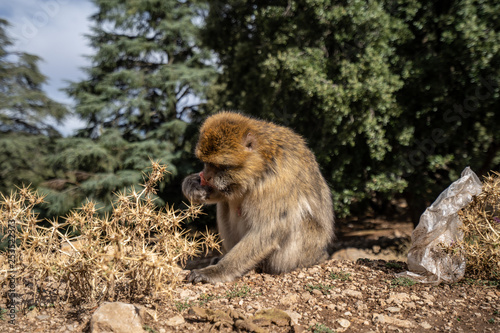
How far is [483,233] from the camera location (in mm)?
3184

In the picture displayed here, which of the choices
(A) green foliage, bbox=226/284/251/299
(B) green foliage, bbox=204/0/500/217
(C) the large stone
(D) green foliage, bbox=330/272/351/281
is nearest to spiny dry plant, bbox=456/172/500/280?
(D) green foliage, bbox=330/272/351/281

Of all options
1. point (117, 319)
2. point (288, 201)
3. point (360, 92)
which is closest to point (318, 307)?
point (288, 201)

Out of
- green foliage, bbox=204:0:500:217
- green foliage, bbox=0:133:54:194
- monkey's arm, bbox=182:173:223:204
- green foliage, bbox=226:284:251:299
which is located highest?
green foliage, bbox=204:0:500:217

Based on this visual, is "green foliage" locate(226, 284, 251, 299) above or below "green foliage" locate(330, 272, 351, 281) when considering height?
below

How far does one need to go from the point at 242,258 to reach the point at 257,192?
58 centimetres

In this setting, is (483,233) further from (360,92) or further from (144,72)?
(144,72)

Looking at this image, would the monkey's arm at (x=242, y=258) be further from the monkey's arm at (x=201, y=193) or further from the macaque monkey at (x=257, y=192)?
the monkey's arm at (x=201, y=193)

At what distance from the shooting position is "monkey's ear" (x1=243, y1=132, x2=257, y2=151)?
3137 mm

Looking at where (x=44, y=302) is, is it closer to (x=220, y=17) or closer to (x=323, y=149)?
(x=323, y=149)

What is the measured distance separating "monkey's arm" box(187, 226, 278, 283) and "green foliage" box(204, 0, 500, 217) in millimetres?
2852

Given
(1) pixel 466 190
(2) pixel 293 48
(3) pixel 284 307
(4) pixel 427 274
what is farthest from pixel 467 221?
(2) pixel 293 48

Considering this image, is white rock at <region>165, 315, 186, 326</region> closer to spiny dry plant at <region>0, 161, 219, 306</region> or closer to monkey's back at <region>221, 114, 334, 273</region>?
spiny dry plant at <region>0, 161, 219, 306</region>

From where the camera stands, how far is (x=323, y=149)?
611 centimetres

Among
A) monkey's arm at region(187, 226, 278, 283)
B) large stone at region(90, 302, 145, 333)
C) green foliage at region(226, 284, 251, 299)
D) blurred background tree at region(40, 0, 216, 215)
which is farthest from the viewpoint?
blurred background tree at region(40, 0, 216, 215)
